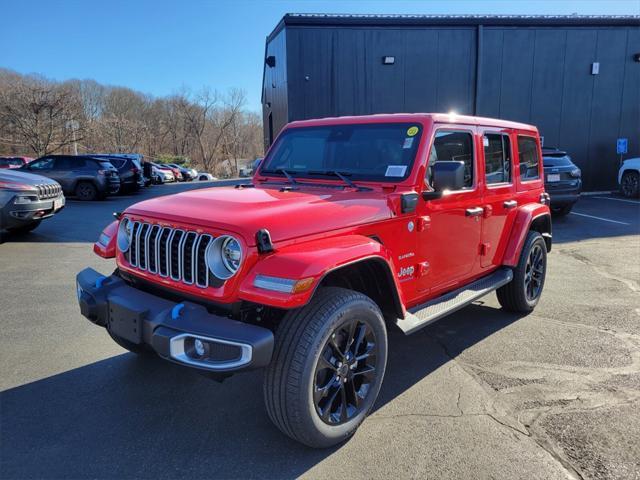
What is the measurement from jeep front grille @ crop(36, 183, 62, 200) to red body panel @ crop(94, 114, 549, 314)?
5819 mm

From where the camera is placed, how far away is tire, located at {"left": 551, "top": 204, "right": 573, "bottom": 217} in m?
12.0

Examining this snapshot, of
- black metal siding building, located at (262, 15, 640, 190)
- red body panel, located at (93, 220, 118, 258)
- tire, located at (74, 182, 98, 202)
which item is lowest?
tire, located at (74, 182, 98, 202)

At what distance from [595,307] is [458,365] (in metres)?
2.44

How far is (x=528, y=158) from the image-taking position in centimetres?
502

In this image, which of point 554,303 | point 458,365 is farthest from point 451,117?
point 554,303

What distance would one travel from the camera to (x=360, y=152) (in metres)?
3.68

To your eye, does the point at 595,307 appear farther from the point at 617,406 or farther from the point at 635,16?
the point at 635,16

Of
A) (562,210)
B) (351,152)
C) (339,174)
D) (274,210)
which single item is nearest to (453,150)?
(351,152)

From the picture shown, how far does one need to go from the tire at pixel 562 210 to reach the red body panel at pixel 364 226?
8314mm

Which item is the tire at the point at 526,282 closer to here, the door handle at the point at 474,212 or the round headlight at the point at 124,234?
the door handle at the point at 474,212

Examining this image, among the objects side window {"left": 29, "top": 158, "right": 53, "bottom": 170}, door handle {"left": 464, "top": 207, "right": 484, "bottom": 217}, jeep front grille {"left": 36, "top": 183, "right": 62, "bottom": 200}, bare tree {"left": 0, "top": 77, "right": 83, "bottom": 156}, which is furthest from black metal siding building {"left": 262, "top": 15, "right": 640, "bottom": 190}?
bare tree {"left": 0, "top": 77, "right": 83, "bottom": 156}

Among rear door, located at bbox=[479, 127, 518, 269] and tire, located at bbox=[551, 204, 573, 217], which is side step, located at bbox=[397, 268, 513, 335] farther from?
tire, located at bbox=[551, 204, 573, 217]

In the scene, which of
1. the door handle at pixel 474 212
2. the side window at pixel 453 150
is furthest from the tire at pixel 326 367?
the door handle at pixel 474 212

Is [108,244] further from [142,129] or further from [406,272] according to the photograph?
[142,129]
